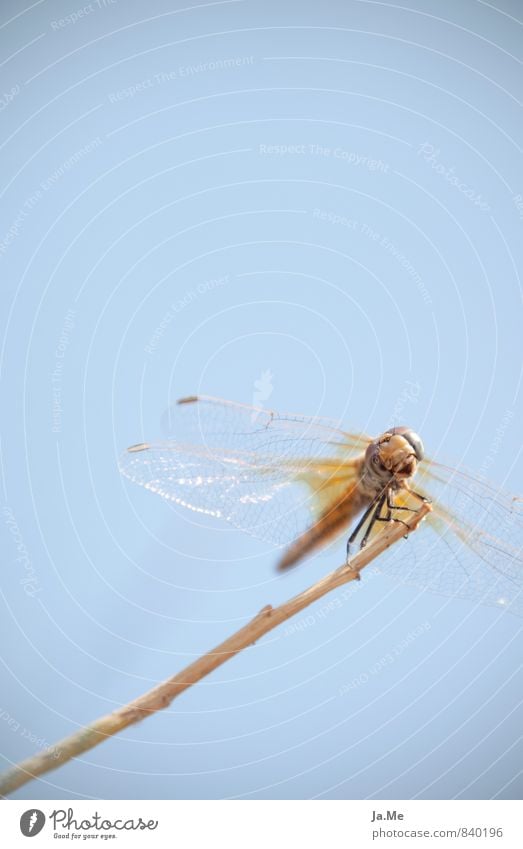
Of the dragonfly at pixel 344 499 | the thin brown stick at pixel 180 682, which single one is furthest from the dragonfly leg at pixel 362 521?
the thin brown stick at pixel 180 682

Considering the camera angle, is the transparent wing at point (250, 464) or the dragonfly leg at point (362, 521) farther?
the dragonfly leg at point (362, 521)

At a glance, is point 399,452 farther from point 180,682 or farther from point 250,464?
point 180,682

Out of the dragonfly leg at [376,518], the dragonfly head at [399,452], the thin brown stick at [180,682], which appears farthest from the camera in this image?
the dragonfly leg at [376,518]

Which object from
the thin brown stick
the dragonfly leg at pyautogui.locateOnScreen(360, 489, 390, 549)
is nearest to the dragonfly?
the dragonfly leg at pyautogui.locateOnScreen(360, 489, 390, 549)

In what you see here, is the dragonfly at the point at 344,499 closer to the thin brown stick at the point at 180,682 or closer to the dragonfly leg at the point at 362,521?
the dragonfly leg at the point at 362,521

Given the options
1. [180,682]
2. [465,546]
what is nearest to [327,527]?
[465,546]

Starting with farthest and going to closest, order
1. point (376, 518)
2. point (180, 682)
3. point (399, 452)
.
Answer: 1. point (376, 518)
2. point (399, 452)
3. point (180, 682)
